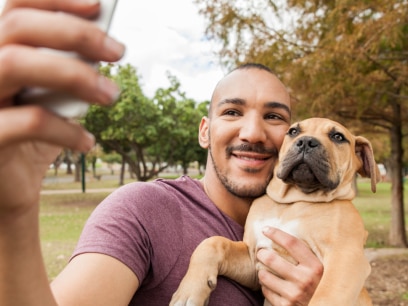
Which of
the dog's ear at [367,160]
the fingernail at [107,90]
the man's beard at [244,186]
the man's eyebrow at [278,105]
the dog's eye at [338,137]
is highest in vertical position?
the fingernail at [107,90]

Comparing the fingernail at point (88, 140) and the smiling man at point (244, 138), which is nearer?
the fingernail at point (88, 140)

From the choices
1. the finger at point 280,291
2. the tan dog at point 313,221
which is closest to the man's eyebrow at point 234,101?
the tan dog at point 313,221

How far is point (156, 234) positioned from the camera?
2.09 m

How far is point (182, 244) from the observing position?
2.26m

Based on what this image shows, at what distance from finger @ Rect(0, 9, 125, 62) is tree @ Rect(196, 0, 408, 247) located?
5.75 m

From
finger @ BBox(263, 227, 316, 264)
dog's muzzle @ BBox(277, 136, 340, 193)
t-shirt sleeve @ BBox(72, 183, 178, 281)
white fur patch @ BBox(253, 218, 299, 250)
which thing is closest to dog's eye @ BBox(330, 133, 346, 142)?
dog's muzzle @ BBox(277, 136, 340, 193)

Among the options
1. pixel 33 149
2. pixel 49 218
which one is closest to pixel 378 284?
pixel 33 149

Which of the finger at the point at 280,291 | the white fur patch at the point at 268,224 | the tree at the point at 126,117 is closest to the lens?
the finger at the point at 280,291

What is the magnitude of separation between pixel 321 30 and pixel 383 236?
22.6ft

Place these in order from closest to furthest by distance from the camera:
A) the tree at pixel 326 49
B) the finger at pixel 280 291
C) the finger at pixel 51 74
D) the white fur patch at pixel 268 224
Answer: the finger at pixel 51 74 < the finger at pixel 280 291 < the white fur patch at pixel 268 224 < the tree at pixel 326 49

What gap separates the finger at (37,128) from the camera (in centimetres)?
69

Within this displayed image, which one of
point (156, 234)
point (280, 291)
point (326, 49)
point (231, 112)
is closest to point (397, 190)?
point (326, 49)

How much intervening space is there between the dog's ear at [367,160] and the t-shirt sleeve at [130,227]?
1.46 m

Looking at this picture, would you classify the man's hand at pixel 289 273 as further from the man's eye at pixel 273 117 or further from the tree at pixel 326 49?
the tree at pixel 326 49
